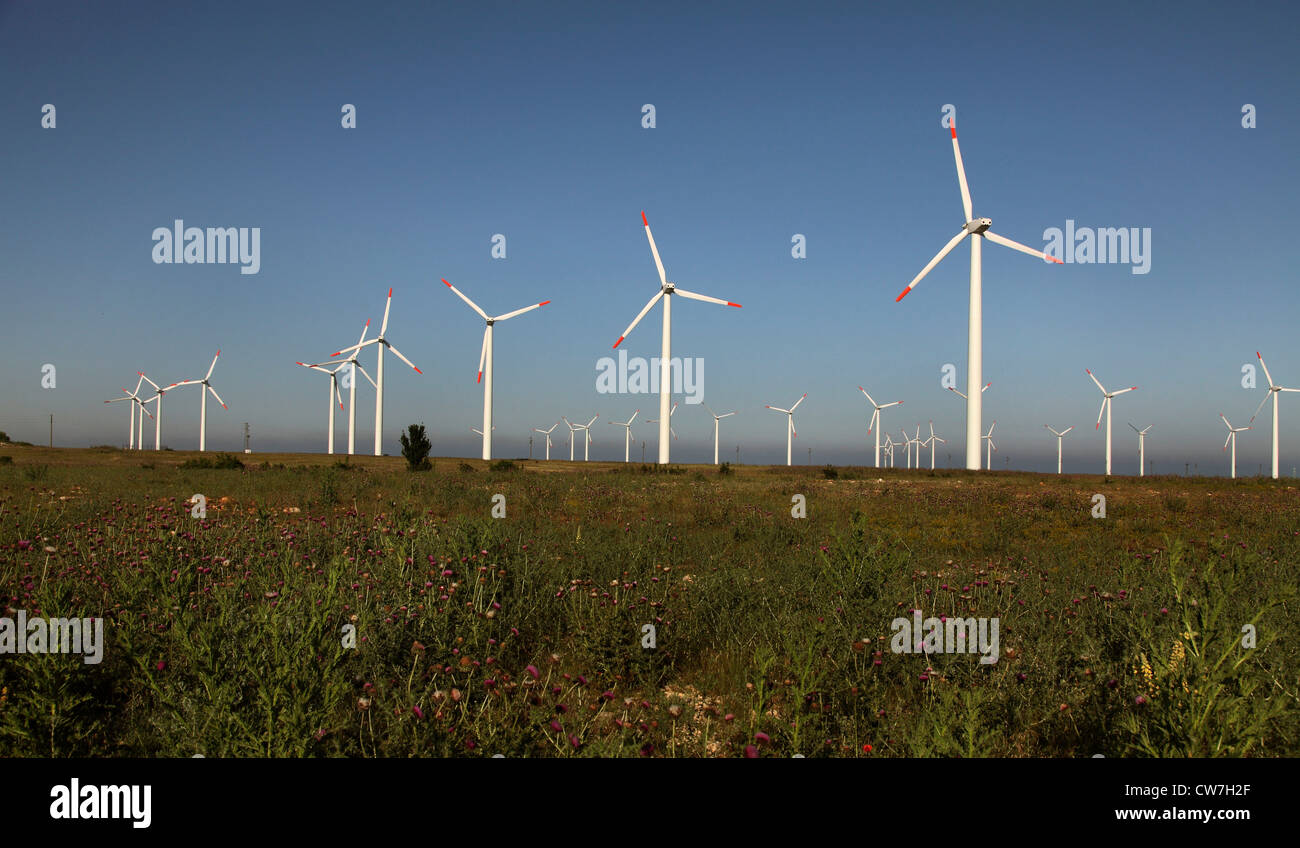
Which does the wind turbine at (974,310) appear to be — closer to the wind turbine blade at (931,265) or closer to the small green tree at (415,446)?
the wind turbine blade at (931,265)

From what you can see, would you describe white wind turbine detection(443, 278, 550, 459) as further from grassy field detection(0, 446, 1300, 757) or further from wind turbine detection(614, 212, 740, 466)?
grassy field detection(0, 446, 1300, 757)

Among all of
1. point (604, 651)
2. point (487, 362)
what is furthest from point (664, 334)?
point (604, 651)

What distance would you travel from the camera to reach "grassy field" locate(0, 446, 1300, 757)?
4.04 m

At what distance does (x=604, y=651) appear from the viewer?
6.00 m

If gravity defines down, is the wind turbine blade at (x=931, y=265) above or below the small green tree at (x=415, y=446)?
above

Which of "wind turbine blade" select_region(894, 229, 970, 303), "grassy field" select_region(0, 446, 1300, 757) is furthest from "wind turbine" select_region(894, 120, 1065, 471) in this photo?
"grassy field" select_region(0, 446, 1300, 757)

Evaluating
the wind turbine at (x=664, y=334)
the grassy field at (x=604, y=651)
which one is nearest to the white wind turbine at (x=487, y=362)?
the wind turbine at (x=664, y=334)

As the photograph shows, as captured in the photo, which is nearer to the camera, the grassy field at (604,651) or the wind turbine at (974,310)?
the grassy field at (604,651)

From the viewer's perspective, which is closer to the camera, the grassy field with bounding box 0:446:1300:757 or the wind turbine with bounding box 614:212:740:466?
the grassy field with bounding box 0:446:1300:757

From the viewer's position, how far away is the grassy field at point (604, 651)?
404cm

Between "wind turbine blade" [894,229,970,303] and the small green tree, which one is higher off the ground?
"wind turbine blade" [894,229,970,303]

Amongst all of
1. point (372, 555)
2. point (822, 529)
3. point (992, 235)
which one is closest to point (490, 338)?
point (992, 235)

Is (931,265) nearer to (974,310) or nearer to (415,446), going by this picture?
(974,310)
